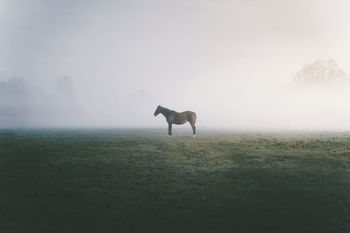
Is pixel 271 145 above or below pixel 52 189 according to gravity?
above

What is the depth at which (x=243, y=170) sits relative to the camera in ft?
83.4

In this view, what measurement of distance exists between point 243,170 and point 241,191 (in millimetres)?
4432

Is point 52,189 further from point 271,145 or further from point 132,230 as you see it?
point 271,145

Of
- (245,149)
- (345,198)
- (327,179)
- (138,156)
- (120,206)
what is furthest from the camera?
(245,149)

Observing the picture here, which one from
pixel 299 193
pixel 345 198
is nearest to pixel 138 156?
pixel 299 193

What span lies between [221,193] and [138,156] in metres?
10.1

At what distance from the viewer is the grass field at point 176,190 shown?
1723 cm

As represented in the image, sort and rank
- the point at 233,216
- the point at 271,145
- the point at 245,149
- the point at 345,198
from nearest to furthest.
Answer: the point at 233,216
the point at 345,198
the point at 245,149
the point at 271,145

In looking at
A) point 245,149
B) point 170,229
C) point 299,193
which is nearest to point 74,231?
point 170,229

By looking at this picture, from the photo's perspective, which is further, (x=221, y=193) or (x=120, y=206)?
(x=221, y=193)

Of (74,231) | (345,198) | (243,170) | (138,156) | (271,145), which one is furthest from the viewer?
(271,145)

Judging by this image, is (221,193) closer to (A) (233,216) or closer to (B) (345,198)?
(A) (233,216)

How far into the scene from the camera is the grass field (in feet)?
56.5

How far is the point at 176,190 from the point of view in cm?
2112
